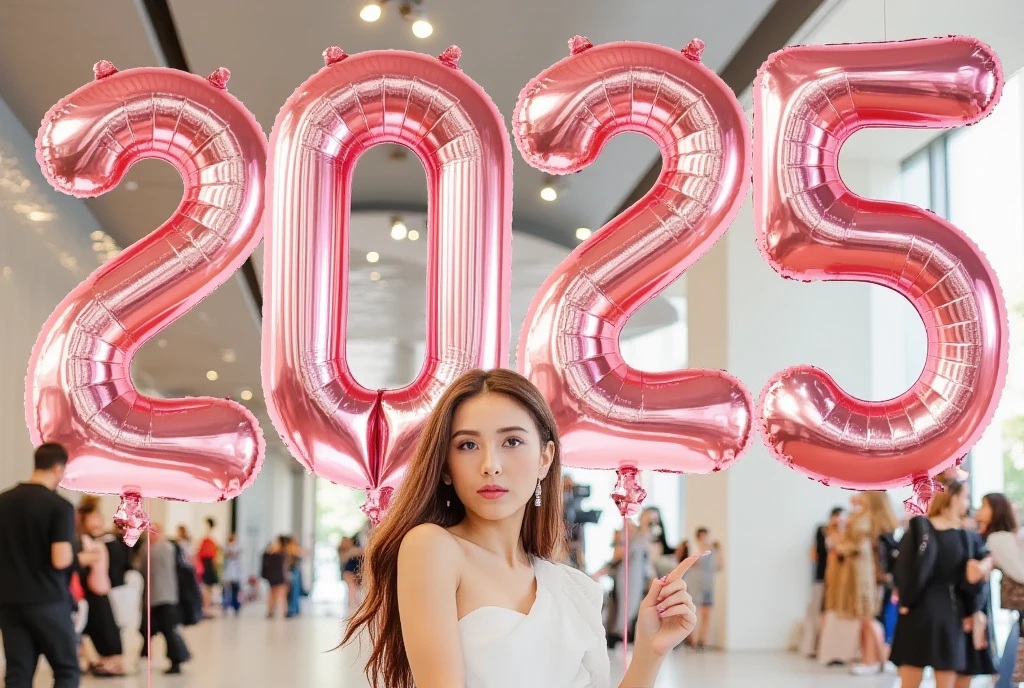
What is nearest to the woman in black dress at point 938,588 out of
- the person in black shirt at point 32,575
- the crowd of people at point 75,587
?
the crowd of people at point 75,587

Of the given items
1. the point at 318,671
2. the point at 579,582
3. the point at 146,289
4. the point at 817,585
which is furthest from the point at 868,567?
the point at 579,582

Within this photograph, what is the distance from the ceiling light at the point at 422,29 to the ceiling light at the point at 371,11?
0.22m

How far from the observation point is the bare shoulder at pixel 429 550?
182 centimetres

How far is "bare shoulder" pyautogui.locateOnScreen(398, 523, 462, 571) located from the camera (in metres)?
1.82

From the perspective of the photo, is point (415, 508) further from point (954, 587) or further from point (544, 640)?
point (954, 587)

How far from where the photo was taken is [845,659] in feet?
27.9

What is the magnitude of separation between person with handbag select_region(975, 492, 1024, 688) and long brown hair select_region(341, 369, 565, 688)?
166 inches

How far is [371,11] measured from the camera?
254 inches

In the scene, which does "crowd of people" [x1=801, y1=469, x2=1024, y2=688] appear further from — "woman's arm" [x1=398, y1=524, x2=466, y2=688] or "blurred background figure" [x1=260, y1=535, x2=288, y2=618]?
"blurred background figure" [x1=260, y1=535, x2=288, y2=618]

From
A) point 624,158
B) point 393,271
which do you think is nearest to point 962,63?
point 624,158

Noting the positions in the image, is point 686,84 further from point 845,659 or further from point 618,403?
point 845,659

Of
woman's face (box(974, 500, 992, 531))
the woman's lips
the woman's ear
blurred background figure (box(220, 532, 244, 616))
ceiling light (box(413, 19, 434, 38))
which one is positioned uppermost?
ceiling light (box(413, 19, 434, 38))

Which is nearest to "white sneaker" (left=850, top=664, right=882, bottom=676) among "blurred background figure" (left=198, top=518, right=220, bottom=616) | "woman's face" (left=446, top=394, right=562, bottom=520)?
"woman's face" (left=446, top=394, right=562, bottom=520)

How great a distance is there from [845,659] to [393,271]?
250 inches
